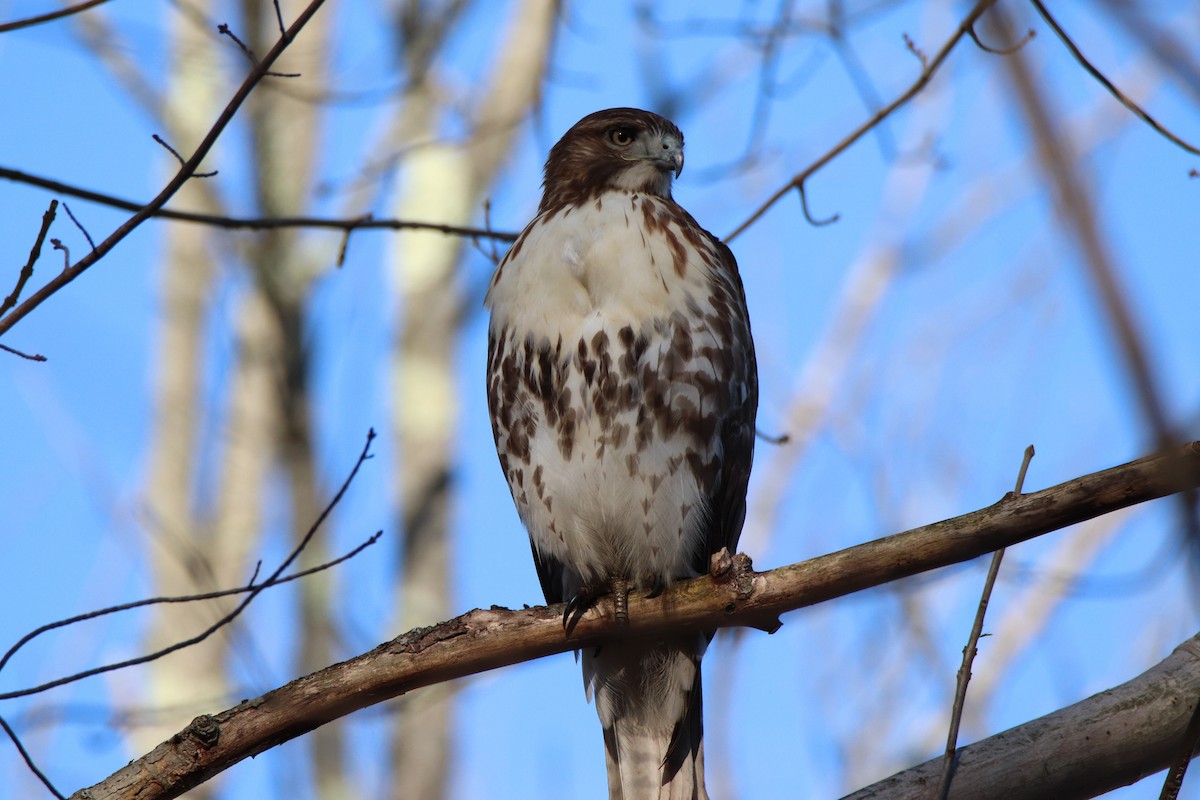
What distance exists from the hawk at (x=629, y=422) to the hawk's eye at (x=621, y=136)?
0.79 ft

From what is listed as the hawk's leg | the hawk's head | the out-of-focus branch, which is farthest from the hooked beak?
the out-of-focus branch

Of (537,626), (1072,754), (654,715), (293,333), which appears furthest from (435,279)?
(1072,754)

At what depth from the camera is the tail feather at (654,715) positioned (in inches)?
177

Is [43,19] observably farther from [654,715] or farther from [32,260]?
[654,715]

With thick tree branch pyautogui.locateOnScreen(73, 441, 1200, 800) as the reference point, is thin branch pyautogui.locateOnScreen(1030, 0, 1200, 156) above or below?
above

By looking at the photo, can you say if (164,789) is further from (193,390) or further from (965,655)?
(193,390)

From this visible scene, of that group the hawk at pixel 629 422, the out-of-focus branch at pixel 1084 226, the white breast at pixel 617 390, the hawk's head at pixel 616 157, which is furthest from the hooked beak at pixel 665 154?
the out-of-focus branch at pixel 1084 226

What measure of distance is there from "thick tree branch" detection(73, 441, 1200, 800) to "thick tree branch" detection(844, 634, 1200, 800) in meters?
0.04

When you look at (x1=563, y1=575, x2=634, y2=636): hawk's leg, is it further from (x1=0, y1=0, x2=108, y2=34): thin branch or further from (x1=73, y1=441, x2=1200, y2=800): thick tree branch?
(x1=0, y1=0, x2=108, y2=34): thin branch

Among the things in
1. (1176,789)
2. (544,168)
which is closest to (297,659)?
(544,168)

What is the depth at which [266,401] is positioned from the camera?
895 cm

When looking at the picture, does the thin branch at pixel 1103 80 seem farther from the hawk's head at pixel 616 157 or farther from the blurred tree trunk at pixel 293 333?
the blurred tree trunk at pixel 293 333

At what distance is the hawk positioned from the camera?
163 inches

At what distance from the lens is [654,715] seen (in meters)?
4.53
